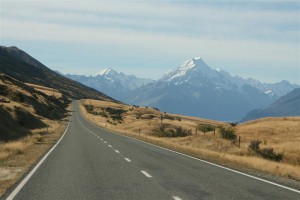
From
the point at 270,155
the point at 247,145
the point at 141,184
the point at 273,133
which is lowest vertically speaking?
the point at 141,184

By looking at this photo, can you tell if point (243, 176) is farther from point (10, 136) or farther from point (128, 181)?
point (10, 136)

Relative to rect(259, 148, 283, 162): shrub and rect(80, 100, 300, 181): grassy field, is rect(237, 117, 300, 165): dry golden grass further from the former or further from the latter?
rect(259, 148, 283, 162): shrub

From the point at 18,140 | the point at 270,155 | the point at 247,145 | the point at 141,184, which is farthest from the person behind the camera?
the point at 247,145

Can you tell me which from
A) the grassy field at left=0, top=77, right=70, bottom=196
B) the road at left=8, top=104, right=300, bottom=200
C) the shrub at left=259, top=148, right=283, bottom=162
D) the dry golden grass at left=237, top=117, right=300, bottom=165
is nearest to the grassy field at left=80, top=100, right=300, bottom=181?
the dry golden grass at left=237, top=117, right=300, bottom=165

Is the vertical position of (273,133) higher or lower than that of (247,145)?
higher

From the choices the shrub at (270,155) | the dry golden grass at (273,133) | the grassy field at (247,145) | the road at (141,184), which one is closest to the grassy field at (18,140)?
the road at (141,184)

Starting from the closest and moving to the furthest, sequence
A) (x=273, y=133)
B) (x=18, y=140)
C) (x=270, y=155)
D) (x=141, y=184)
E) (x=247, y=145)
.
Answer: (x=141, y=184), (x=270, y=155), (x=18, y=140), (x=247, y=145), (x=273, y=133)

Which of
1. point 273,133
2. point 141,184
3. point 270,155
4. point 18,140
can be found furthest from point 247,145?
point 141,184

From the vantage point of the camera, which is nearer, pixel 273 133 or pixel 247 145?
pixel 247 145

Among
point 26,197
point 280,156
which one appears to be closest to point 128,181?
point 26,197

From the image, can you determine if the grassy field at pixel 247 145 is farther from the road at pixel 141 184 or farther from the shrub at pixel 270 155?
the road at pixel 141 184

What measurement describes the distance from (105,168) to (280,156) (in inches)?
686

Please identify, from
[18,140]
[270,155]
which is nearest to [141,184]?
[270,155]

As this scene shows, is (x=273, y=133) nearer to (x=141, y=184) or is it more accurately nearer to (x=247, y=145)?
(x=247, y=145)
